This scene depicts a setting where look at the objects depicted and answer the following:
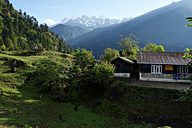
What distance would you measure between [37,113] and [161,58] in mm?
27500

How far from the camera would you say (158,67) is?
2076 inches

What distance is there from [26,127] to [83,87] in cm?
1785

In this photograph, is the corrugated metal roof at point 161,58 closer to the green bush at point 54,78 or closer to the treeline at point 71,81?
the treeline at point 71,81

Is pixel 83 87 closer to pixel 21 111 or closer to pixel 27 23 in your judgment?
pixel 21 111

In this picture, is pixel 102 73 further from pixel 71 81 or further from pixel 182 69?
pixel 182 69

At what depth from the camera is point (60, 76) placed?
42.2 m

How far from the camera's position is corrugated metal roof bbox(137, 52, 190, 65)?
5225 cm

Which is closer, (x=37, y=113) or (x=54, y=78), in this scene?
(x=37, y=113)

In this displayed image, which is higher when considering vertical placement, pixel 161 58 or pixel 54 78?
pixel 161 58

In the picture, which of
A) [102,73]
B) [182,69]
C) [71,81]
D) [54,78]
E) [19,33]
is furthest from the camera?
[19,33]

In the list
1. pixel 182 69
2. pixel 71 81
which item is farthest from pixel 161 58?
pixel 71 81

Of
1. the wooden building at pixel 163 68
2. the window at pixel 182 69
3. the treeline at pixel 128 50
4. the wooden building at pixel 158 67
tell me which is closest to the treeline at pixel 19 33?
the treeline at pixel 128 50

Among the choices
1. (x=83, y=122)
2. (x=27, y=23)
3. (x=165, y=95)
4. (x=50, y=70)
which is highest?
(x=27, y=23)

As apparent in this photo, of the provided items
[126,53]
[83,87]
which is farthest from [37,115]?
[126,53]
